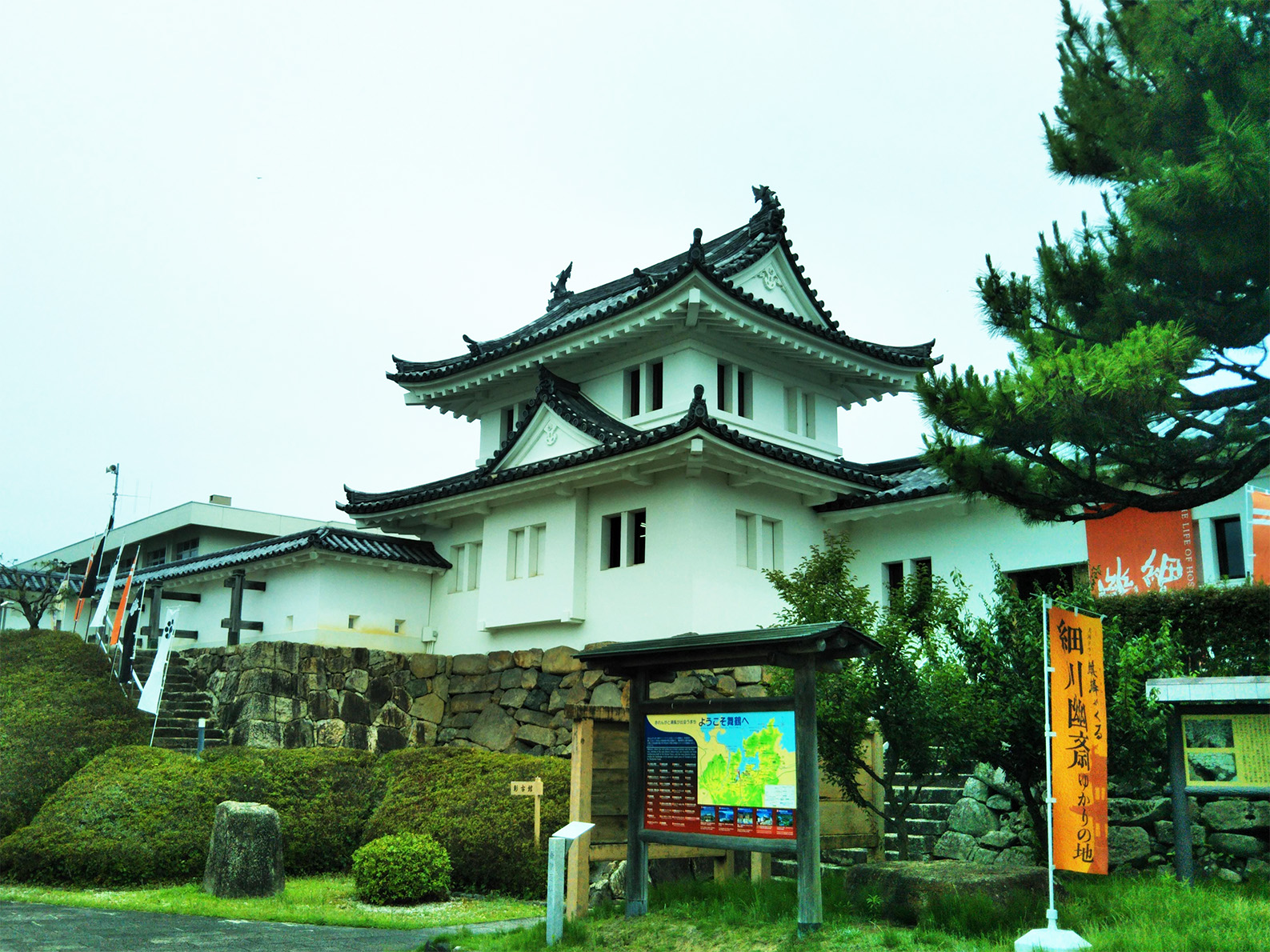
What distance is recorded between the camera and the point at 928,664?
36.7 ft

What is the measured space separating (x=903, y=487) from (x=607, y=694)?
23.1 ft

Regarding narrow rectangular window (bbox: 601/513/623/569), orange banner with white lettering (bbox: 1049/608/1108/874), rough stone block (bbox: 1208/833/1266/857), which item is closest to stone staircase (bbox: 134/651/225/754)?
narrow rectangular window (bbox: 601/513/623/569)

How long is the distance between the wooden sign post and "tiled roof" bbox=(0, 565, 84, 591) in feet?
83.0

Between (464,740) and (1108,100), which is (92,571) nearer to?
(464,740)

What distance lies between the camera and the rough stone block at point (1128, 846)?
474 inches

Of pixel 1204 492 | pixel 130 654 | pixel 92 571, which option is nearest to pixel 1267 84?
pixel 1204 492

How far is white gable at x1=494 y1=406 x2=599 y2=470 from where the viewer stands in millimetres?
20547

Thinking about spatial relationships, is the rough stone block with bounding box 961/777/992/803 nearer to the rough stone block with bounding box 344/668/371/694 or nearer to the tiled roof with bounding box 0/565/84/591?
the rough stone block with bounding box 344/668/371/694

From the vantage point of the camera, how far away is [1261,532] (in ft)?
46.6

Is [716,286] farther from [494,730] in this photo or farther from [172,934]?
[172,934]

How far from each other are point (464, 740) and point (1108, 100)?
51.6 feet

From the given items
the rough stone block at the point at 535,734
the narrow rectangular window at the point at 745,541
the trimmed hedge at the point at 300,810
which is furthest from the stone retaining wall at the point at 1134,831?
the rough stone block at the point at 535,734

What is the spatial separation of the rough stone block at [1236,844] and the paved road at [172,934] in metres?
7.56

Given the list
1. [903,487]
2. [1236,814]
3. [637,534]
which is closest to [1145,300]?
[1236,814]
